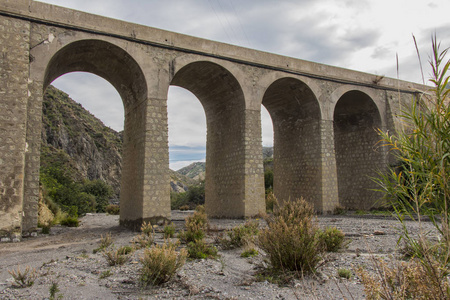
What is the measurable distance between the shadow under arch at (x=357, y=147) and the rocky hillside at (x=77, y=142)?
2170cm

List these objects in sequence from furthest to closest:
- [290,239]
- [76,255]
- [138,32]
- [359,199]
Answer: [359,199], [138,32], [76,255], [290,239]

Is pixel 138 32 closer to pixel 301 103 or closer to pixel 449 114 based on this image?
pixel 301 103

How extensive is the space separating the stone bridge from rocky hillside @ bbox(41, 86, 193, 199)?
57.1 feet

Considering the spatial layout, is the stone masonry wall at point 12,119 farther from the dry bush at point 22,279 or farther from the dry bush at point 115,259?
the dry bush at point 22,279

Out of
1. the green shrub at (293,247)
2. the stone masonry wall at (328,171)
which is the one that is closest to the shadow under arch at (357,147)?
the stone masonry wall at (328,171)

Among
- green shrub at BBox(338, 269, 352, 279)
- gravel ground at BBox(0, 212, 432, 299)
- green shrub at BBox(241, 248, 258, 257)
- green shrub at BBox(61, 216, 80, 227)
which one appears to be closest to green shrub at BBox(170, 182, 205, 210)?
green shrub at BBox(61, 216, 80, 227)

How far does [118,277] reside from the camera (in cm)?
554

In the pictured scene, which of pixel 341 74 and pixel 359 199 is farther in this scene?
pixel 359 199

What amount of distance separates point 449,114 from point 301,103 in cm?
1417

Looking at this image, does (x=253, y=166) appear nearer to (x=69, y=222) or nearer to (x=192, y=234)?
(x=192, y=234)

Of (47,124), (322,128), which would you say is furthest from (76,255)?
(47,124)

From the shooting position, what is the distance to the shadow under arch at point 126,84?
11.9 m

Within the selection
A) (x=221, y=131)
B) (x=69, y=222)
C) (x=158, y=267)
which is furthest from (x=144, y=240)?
(x=221, y=131)

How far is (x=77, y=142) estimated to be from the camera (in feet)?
121
